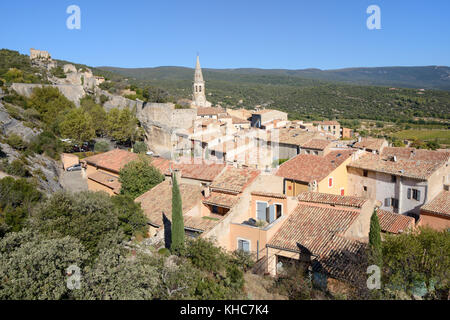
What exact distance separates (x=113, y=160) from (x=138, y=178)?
5805 millimetres

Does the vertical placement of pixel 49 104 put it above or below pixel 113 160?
above

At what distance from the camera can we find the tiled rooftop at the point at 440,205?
729 inches

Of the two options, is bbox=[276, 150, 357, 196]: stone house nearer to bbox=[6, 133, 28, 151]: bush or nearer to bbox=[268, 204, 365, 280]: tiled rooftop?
bbox=[268, 204, 365, 280]: tiled rooftop

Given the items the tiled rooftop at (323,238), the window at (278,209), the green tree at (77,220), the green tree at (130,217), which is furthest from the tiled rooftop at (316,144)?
the green tree at (77,220)

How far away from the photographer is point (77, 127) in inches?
1227

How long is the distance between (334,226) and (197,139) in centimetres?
1845

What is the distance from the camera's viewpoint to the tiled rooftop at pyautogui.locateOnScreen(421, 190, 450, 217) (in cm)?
1852

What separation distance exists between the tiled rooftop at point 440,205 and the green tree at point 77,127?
27274 mm

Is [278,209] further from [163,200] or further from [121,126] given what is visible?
[121,126]

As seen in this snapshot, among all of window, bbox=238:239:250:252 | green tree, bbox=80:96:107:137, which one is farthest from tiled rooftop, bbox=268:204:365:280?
green tree, bbox=80:96:107:137

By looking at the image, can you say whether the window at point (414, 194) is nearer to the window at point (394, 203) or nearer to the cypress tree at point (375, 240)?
the window at point (394, 203)

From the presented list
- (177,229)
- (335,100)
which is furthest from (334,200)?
(335,100)

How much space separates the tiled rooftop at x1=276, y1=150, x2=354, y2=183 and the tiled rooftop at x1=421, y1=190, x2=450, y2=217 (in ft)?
17.8
